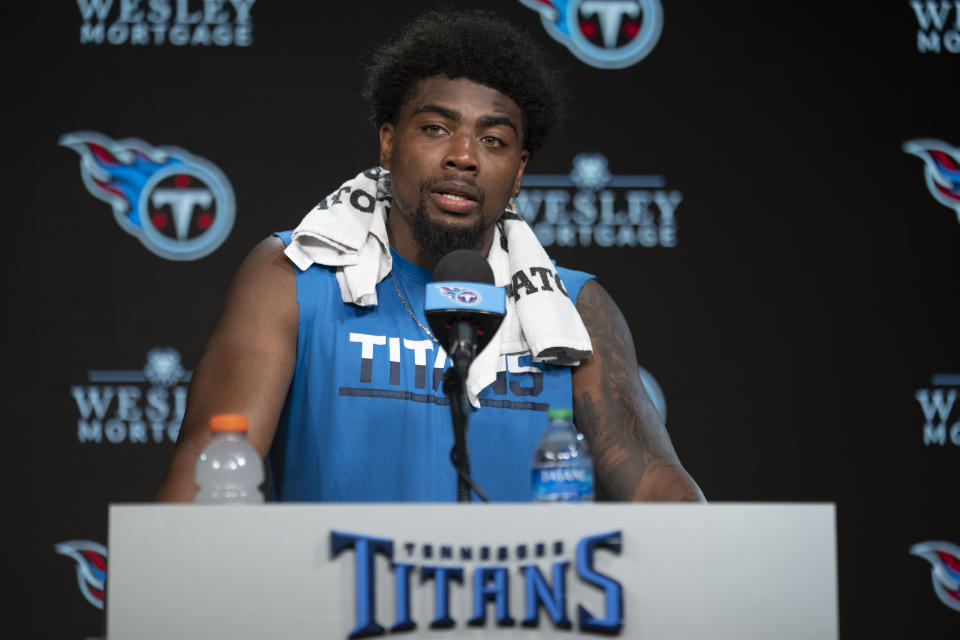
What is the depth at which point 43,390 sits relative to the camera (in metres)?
2.93

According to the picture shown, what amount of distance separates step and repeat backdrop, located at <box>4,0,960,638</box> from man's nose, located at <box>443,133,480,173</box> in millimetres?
1096

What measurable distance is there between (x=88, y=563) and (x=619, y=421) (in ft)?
5.49

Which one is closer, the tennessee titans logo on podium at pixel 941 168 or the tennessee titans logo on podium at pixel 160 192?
the tennessee titans logo on podium at pixel 160 192

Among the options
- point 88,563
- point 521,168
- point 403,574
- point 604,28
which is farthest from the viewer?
point 604,28

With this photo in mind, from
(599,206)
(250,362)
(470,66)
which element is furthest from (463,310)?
(599,206)

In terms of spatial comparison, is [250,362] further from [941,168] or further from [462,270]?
[941,168]

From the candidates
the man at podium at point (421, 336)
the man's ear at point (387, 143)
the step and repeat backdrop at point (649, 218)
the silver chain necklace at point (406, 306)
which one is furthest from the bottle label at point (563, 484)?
the step and repeat backdrop at point (649, 218)

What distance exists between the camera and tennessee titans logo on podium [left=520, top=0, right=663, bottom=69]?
3168 millimetres

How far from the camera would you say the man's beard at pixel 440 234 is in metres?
2.00

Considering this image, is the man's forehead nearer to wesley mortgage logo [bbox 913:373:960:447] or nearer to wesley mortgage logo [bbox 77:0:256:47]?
wesley mortgage logo [bbox 77:0:256:47]

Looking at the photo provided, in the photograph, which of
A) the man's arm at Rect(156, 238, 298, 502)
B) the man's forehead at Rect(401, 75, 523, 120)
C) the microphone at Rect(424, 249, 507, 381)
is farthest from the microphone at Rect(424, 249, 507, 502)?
the man's forehead at Rect(401, 75, 523, 120)

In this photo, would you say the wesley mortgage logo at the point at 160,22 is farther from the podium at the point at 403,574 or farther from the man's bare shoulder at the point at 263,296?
the podium at the point at 403,574

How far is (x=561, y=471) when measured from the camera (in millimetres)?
1277

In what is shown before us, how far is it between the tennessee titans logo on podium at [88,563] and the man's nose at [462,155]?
1.62 meters
